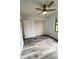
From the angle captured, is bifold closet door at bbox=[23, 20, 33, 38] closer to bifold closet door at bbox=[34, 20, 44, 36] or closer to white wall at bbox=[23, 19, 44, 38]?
white wall at bbox=[23, 19, 44, 38]

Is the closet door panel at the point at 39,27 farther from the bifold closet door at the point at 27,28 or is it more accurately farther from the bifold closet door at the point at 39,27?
the bifold closet door at the point at 27,28

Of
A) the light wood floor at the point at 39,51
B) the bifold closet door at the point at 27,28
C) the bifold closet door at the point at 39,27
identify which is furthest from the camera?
the bifold closet door at the point at 39,27

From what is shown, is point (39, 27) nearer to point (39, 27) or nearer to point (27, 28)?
point (39, 27)

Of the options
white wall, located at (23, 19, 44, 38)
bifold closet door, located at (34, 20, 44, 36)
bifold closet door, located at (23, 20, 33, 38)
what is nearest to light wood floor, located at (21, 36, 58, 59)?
bifold closet door, located at (23, 20, 33, 38)

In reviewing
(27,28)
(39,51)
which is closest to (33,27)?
(27,28)

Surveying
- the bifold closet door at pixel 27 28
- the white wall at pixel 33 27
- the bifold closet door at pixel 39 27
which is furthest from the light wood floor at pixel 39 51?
the bifold closet door at pixel 39 27

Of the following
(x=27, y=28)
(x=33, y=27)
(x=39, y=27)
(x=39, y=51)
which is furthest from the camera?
(x=39, y=27)

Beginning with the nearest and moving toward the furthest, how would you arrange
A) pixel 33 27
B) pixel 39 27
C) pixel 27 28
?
pixel 27 28
pixel 33 27
pixel 39 27

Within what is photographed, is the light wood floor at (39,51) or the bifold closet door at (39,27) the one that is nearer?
the light wood floor at (39,51)

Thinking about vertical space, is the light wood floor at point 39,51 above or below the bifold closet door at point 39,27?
below
